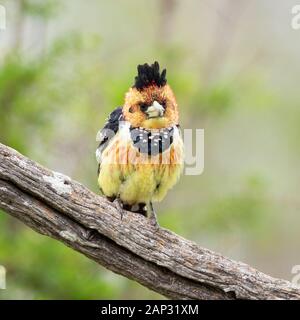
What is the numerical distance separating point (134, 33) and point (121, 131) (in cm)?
371

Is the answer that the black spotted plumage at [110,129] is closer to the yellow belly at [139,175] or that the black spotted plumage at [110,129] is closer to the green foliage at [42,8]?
the yellow belly at [139,175]

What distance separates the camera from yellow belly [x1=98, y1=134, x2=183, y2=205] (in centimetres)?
345

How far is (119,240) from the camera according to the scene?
3.40 meters

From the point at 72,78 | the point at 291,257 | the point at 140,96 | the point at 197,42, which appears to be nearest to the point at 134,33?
the point at 197,42

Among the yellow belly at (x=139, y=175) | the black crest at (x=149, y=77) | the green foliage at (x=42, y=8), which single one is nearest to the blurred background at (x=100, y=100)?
the green foliage at (x=42, y=8)

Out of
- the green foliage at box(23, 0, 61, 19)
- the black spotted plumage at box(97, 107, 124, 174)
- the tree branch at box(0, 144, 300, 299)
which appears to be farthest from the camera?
the green foliage at box(23, 0, 61, 19)

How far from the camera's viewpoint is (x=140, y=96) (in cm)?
339

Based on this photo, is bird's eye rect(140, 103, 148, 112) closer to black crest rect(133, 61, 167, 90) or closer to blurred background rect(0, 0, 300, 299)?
black crest rect(133, 61, 167, 90)

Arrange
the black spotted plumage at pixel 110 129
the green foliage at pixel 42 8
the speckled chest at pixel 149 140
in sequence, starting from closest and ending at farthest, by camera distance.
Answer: the speckled chest at pixel 149 140
the black spotted plumage at pixel 110 129
the green foliage at pixel 42 8

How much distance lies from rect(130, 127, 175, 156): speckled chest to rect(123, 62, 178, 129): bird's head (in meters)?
0.02

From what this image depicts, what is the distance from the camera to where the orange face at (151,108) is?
338cm

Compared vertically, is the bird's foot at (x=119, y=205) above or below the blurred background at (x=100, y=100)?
below

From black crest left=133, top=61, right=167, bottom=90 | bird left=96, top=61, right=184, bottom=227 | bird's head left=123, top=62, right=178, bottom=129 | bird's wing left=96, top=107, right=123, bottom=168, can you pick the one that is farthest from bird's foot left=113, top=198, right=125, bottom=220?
black crest left=133, top=61, right=167, bottom=90

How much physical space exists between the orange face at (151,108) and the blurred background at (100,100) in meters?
1.38
